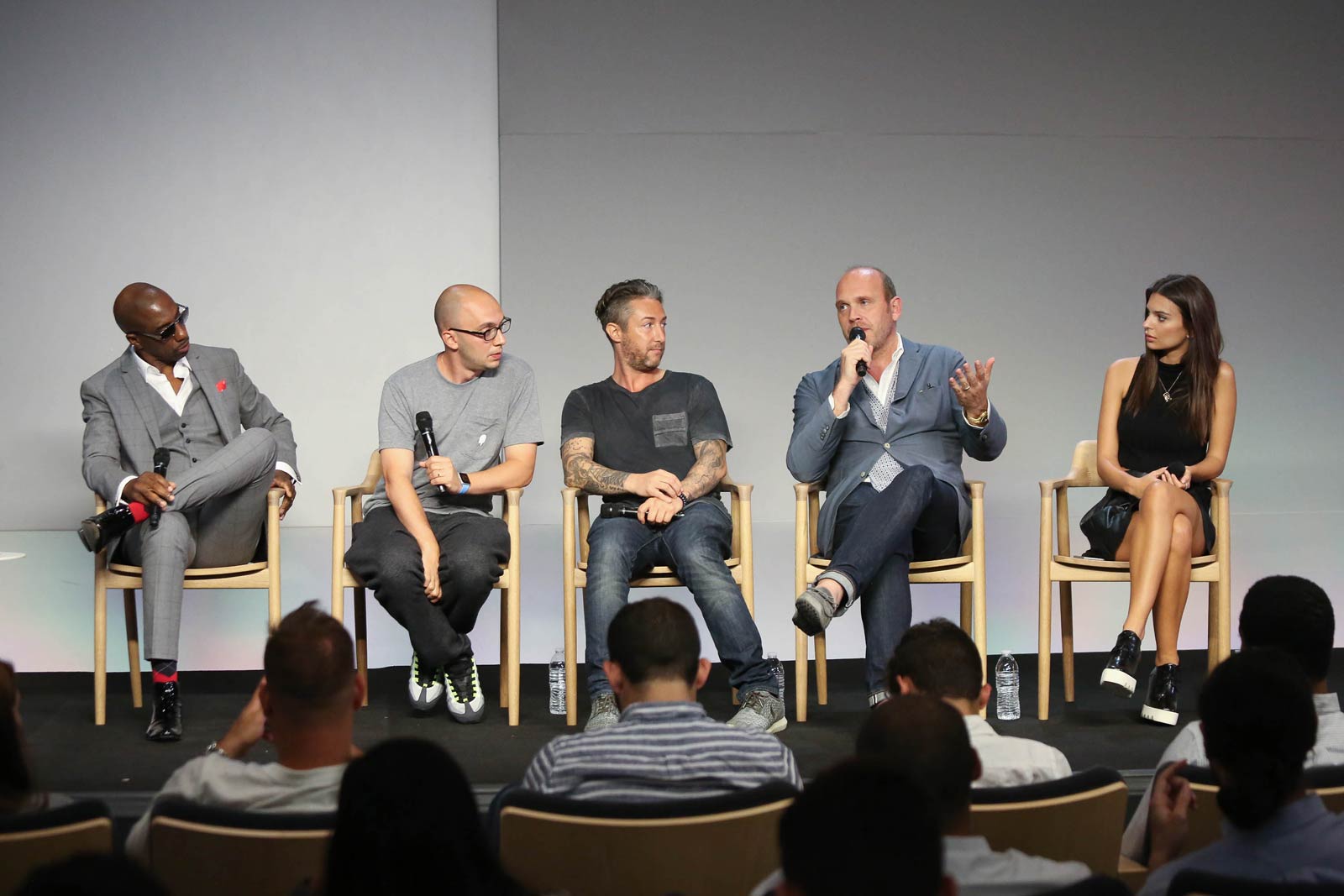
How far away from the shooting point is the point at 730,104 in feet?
17.1

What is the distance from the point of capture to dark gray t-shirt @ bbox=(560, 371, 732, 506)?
3.97 m

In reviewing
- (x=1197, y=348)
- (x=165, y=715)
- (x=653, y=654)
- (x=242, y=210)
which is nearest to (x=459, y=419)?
(x=165, y=715)

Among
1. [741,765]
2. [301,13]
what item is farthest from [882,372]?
[301,13]

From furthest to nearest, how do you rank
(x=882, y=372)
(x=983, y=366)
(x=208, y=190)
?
1. (x=208, y=190)
2. (x=882, y=372)
3. (x=983, y=366)

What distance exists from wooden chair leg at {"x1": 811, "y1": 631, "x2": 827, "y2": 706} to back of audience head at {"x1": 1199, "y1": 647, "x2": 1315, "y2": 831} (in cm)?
229

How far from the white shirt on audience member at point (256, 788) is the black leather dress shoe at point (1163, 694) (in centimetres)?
251

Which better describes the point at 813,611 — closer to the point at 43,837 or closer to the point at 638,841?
the point at 638,841

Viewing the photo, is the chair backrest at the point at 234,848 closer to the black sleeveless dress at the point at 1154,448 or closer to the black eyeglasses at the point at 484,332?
the black eyeglasses at the point at 484,332

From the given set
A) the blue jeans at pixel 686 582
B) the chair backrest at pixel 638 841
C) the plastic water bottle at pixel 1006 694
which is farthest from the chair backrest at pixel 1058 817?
the plastic water bottle at pixel 1006 694

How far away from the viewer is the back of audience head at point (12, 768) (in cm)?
173

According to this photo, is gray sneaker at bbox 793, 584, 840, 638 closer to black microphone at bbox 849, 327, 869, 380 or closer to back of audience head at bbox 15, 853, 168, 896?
black microphone at bbox 849, 327, 869, 380

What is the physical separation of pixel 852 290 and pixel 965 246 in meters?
1.48

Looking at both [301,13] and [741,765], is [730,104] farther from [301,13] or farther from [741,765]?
[741,765]

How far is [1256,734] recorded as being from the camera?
1.65 m
